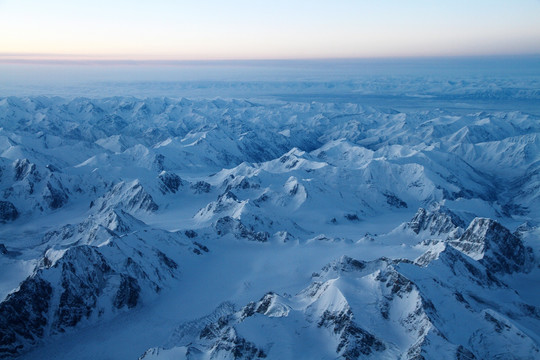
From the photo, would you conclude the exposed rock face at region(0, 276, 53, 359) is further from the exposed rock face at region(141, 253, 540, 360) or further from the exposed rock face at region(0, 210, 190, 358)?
the exposed rock face at region(141, 253, 540, 360)

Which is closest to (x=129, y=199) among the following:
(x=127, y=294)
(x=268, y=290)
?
(x=127, y=294)

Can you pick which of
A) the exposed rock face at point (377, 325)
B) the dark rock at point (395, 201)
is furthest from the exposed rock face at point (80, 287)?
the dark rock at point (395, 201)

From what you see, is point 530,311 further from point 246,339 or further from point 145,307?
point 145,307

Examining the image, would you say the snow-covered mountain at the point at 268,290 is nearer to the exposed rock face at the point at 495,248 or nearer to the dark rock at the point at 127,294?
the dark rock at the point at 127,294

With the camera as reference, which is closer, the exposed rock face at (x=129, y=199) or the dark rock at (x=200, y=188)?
the exposed rock face at (x=129, y=199)

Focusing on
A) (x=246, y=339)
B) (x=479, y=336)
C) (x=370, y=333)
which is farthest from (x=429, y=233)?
(x=246, y=339)

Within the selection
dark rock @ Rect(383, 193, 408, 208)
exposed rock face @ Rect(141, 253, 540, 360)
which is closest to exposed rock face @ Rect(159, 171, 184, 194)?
dark rock @ Rect(383, 193, 408, 208)
